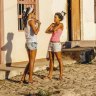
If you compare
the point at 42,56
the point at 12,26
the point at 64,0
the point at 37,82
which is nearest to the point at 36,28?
the point at 37,82

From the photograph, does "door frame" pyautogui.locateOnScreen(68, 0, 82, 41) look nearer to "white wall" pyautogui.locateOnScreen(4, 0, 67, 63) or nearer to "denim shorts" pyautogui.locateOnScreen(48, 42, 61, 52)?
"white wall" pyautogui.locateOnScreen(4, 0, 67, 63)

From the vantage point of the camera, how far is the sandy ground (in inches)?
403

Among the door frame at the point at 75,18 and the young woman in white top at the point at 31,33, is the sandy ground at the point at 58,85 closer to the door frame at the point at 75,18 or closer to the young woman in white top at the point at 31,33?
the young woman in white top at the point at 31,33

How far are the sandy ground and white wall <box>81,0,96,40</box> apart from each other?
16.4 feet

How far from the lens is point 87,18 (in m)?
17.9

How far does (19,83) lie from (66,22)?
607 centimetres

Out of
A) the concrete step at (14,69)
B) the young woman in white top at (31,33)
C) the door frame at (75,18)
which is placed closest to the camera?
the young woman in white top at (31,33)

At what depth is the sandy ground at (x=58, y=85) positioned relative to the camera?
33.6ft

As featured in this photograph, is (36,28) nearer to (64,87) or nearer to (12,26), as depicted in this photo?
(64,87)

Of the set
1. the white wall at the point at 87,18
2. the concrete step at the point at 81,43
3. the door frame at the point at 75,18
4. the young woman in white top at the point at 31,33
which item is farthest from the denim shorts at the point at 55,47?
the white wall at the point at 87,18

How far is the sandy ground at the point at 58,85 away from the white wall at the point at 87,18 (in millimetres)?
5001

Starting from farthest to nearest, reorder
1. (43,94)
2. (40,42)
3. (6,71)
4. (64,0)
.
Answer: (64,0)
(40,42)
(6,71)
(43,94)

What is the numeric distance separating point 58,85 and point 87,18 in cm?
729

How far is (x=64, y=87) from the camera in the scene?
35.5 ft
